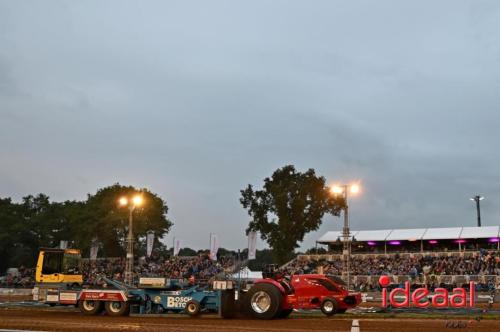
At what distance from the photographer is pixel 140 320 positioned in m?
17.5

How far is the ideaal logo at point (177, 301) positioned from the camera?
19.1 meters

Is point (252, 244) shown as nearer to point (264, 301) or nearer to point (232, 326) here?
point (264, 301)

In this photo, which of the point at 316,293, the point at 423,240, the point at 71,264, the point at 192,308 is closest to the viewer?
the point at 192,308

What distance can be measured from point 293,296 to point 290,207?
42.6 meters

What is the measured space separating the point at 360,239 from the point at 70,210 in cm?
4535

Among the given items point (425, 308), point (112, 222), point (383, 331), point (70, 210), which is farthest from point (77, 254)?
point (70, 210)

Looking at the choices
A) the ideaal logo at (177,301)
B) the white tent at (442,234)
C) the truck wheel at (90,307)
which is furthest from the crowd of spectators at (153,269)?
the ideaal logo at (177,301)

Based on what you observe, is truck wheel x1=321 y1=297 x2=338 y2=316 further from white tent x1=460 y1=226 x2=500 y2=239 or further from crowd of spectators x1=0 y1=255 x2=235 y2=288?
white tent x1=460 y1=226 x2=500 y2=239

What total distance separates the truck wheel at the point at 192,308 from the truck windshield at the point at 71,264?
1066 cm

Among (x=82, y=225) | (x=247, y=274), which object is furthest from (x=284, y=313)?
(x=82, y=225)

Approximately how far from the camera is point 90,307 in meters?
20.3

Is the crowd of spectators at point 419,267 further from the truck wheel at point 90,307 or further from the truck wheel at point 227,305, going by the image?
the truck wheel at point 90,307

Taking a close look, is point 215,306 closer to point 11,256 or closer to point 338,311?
point 338,311

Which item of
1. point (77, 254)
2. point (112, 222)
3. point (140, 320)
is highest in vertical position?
point (112, 222)
